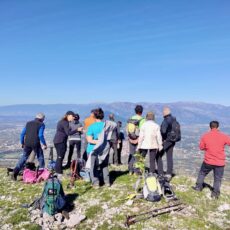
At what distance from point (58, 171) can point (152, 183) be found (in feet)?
21.0

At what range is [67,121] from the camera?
15375 mm

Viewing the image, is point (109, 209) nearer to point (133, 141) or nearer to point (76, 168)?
point (76, 168)

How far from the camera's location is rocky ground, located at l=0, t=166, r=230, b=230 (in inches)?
405

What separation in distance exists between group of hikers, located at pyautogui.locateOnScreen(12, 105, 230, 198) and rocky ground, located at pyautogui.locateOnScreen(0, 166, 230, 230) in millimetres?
744

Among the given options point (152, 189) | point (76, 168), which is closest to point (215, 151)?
point (152, 189)

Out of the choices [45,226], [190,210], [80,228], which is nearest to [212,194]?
[190,210]

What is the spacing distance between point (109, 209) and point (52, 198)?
2.43 m

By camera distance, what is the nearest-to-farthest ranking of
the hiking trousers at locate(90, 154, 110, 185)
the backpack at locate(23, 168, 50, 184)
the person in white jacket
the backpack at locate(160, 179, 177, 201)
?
the backpack at locate(160, 179, 177, 201)
the hiking trousers at locate(90, 154, 110, 185)
the person in white jacket
the backpack at locate(23, 168, 50, 184)

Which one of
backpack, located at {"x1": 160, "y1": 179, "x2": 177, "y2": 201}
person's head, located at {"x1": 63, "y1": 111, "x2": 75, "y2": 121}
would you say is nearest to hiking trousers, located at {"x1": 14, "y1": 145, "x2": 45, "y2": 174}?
person's head, located at {"x1": 63, "y1": 111, "x2": 75, "y2": 121}

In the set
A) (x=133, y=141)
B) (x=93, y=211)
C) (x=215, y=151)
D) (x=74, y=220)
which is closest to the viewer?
(x=74, y=220)

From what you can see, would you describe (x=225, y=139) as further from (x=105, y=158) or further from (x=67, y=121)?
(x=67, y=121)

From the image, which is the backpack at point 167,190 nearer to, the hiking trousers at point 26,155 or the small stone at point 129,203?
the small stone at point 129,203

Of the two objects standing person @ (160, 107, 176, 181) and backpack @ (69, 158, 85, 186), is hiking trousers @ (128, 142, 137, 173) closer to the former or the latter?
standing person @ (160, 107, 176, 181)

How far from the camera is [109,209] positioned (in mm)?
11570
